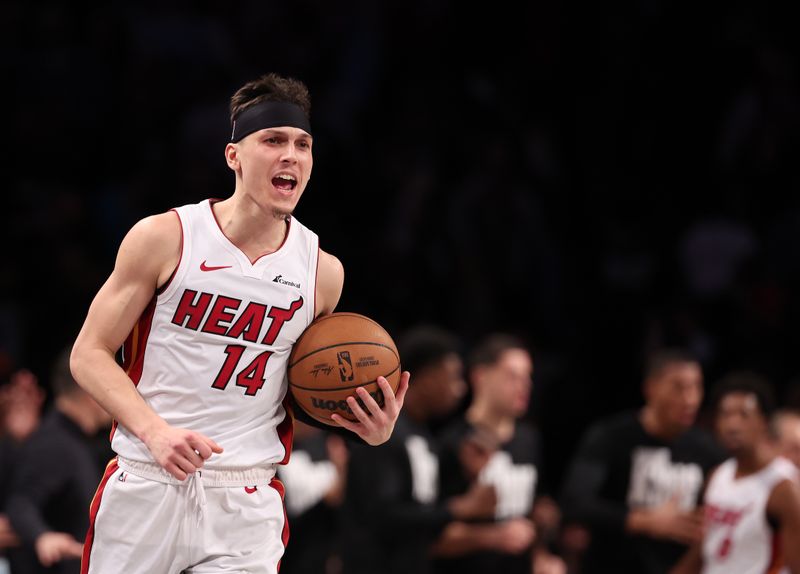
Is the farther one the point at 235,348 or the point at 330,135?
the point at 330,135

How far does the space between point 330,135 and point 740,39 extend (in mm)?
3721

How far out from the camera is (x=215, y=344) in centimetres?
410

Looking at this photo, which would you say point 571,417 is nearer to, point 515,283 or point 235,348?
point 515,283

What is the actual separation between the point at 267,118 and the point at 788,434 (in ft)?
17.8

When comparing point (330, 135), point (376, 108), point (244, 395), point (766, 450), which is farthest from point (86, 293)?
point (244, 395)

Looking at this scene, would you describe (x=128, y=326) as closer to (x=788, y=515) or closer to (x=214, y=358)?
(x=214, y=358)

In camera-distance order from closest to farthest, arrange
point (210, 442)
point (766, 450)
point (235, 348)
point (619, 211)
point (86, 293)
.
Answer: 1. point (210, 442)
2. point (235, 348)
3. point (766, 450)
4. point (86, 293)
5. point (619, 211)

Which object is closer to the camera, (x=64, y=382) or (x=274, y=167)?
(x=274, y=167)

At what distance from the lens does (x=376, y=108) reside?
11.3 meters

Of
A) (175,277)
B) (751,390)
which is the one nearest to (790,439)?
(751,390)

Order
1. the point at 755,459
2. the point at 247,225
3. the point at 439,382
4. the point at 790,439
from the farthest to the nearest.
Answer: the point at 790,439
the point at 439,382
the point at 755,459
the point at 247,225

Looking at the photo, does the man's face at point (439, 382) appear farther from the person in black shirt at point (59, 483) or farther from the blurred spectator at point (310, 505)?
→ the person in black shirt at point (59, 483)

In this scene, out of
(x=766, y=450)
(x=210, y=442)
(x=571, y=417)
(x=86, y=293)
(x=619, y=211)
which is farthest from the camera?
(x=619, y=211)

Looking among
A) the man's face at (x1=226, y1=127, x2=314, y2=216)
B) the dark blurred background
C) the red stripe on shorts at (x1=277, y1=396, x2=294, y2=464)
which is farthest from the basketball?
the dark blurred background
